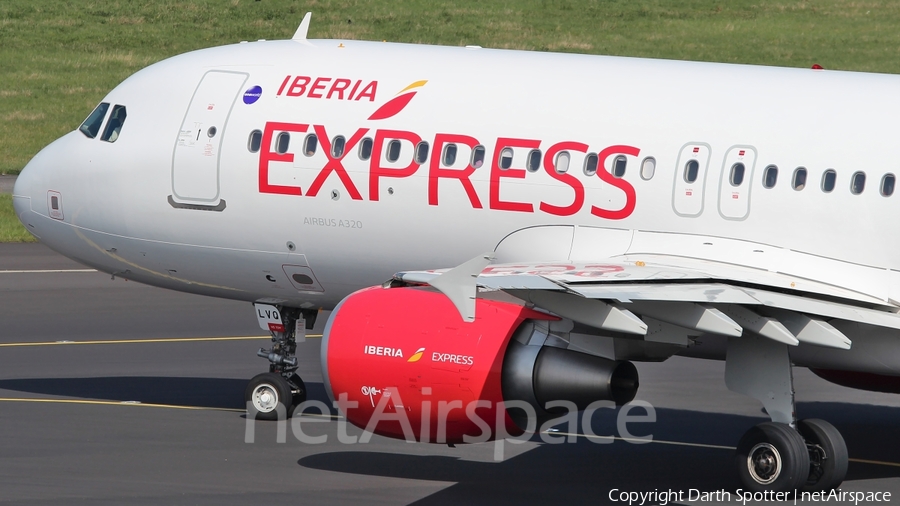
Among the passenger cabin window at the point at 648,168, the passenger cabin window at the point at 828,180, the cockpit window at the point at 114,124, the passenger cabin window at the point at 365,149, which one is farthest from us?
the cockpit window at the point at 114,124

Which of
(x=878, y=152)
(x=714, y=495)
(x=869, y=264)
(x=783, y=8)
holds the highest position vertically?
(x=783, y=8)

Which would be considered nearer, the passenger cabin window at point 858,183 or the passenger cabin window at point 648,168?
the passenger cabin window at point 858,183

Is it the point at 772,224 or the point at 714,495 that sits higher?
the point at 772,224

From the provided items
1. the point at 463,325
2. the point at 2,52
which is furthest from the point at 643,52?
the point at 463,325

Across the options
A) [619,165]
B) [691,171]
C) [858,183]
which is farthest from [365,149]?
[858,183]

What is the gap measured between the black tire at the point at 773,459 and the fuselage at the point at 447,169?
208 centimetres

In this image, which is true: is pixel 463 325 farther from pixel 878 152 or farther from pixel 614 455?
pixel 878 152

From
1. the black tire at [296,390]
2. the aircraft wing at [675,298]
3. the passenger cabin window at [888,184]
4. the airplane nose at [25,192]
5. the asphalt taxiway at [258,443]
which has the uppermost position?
the passenger cabin window at [888,184]

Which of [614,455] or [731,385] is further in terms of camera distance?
[614,455]

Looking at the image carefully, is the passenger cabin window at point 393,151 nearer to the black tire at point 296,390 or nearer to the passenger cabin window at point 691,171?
the passenger cabin window at point 691,171

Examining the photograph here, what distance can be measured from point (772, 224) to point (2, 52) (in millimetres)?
60114

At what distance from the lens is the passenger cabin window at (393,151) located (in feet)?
64.5

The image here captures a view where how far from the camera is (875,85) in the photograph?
1836 centimetres

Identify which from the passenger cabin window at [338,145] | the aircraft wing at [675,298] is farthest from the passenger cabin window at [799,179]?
the passenger cabin window at [338,145]
